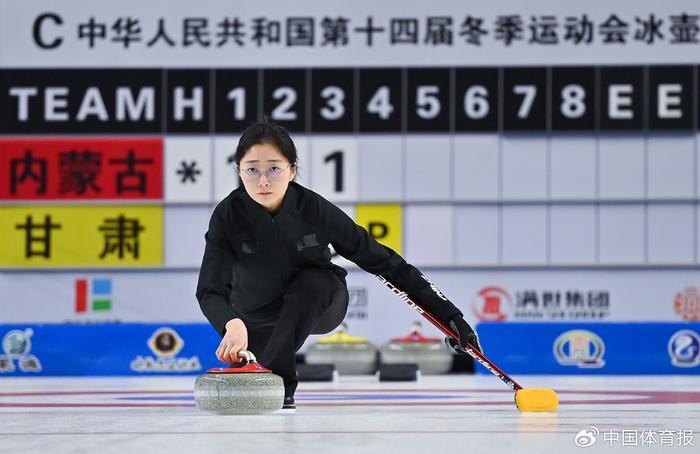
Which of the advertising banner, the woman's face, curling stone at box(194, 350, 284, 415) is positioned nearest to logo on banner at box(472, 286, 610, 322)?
the advertising banner

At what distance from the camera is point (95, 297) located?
13062 mm

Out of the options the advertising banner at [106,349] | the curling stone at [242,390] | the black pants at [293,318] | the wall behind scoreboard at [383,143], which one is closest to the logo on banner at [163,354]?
the advertising banner at [106,349]

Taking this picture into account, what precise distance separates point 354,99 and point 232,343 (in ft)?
31.2

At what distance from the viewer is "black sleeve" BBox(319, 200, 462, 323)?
4.06 metres

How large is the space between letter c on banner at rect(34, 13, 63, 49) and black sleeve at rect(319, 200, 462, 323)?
382 inches

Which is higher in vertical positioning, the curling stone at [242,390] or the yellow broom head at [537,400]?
the curling stone at [242,390]

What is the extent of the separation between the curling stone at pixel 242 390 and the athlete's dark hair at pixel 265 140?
0.71 m

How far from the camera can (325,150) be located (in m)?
12.9

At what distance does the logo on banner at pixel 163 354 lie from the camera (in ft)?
31.0

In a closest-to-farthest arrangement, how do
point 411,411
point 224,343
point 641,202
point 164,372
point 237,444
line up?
1. point 237,444
2. point 224,343
3. point 411,411
4. point 164,372
5. point 641,202

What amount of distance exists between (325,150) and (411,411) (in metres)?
8.97

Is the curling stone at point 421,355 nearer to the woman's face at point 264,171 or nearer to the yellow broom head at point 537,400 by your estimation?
the yellow broom head at point 537,400

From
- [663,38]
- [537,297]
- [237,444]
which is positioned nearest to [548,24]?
[663,38]

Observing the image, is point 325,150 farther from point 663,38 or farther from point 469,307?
point 663,38
